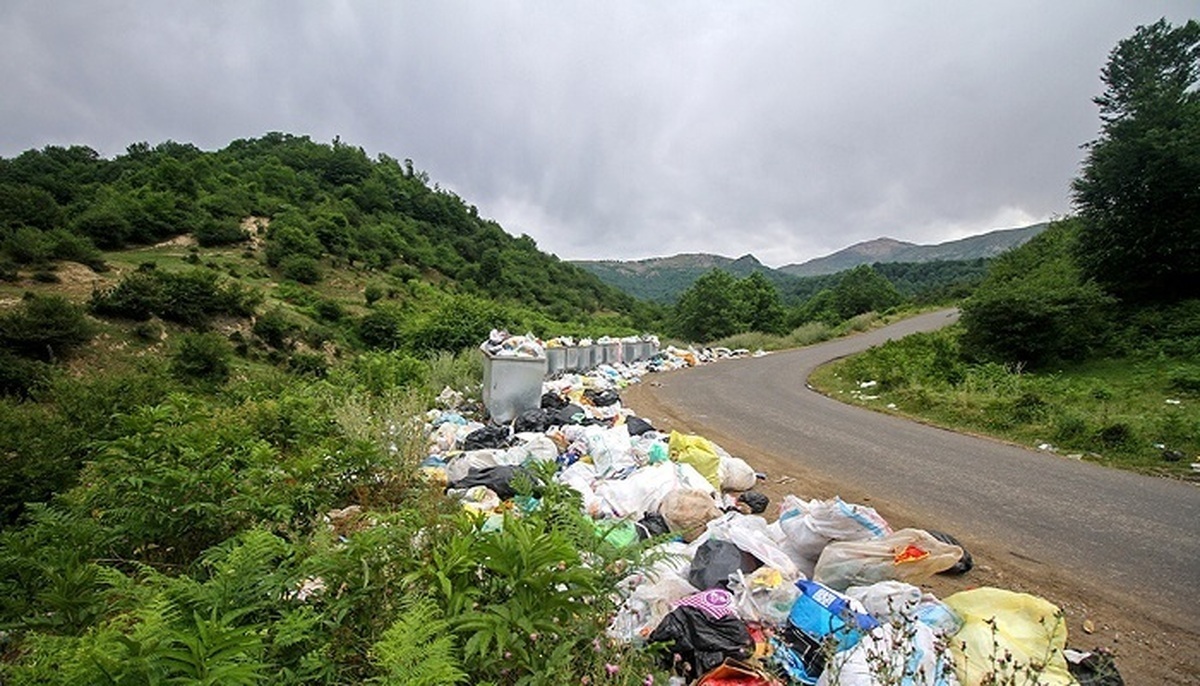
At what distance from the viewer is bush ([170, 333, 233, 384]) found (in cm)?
1989

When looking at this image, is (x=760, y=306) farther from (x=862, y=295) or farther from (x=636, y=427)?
(x=636, y=427)

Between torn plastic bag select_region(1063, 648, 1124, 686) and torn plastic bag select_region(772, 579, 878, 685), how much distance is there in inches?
32.8

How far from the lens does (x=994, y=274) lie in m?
23.1

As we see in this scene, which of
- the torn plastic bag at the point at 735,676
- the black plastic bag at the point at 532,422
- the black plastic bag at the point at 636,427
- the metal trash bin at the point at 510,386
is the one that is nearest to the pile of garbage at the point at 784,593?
the torn plastic bag at the point at 735,676

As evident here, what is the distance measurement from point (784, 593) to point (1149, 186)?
1731 centimetres

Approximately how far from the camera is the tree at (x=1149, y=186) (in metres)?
12.2

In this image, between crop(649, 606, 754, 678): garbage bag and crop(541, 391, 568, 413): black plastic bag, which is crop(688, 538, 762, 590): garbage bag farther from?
crop(541, 391, 568, 413): black plastic bag

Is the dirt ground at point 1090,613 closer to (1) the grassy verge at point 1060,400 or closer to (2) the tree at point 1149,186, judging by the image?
(1) the grassy verge at point 1060,400

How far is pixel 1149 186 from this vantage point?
40.9 feet

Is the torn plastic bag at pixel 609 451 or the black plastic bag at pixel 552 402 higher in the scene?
the black plastic bag at pixel 552 402

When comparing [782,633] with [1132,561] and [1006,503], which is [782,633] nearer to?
[1132,561]

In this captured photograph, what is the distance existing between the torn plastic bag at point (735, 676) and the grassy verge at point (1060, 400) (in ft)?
21.5

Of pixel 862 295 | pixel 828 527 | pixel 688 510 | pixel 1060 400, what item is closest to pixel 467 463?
pixel 688 510

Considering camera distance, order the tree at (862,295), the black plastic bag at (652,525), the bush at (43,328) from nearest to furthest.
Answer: the black plastic bag at (652,525)
the bush at (43,328)
the tree at (862,295)
